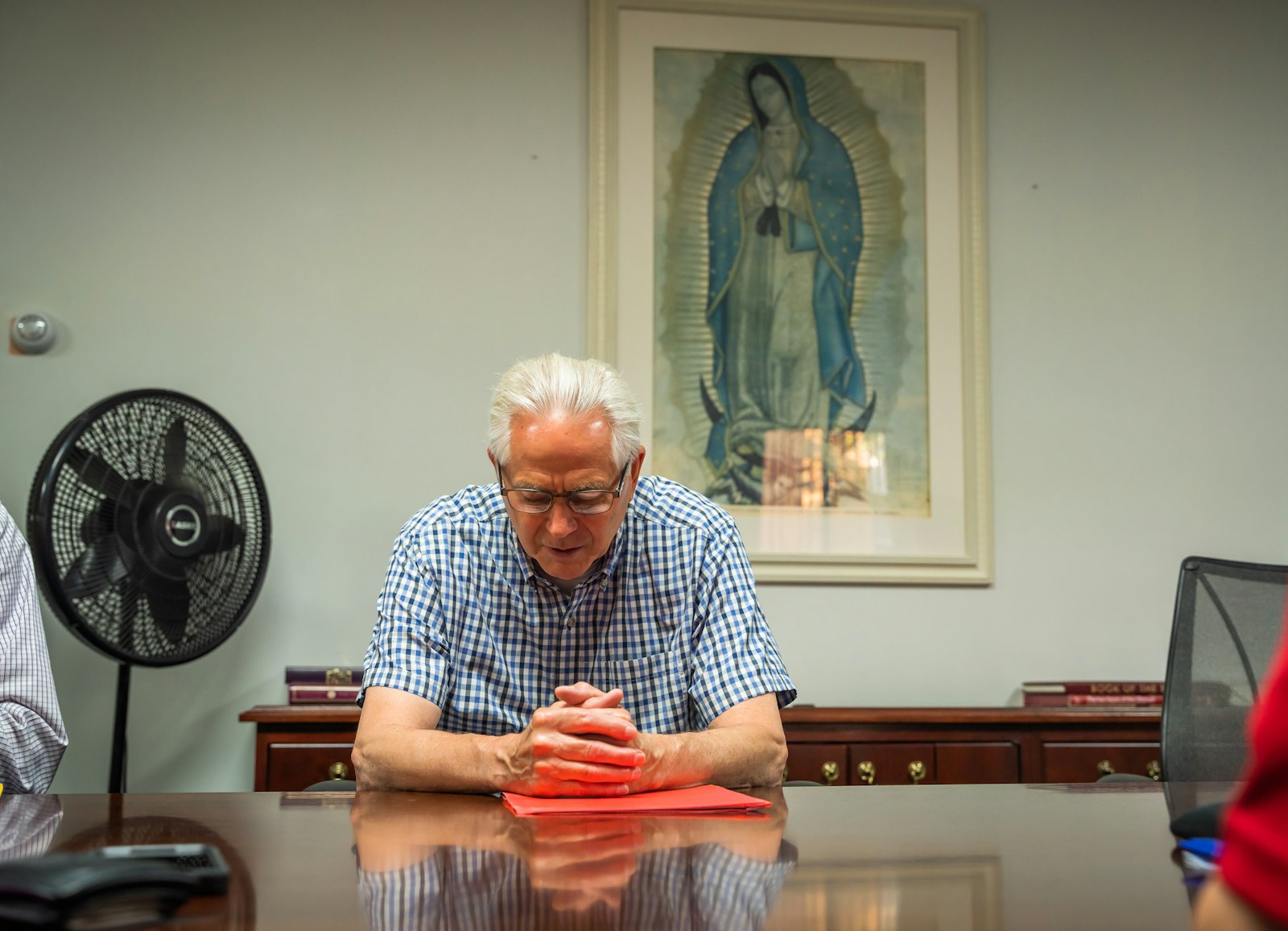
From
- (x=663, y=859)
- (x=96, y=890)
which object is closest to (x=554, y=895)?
(x=663, y=859)

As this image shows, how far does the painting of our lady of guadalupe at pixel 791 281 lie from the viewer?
123 inches

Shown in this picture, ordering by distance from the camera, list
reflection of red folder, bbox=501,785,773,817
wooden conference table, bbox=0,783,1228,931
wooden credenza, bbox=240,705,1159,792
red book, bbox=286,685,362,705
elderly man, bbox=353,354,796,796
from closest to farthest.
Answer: wooden conference table, bbox=0,783,1228,931 < reflection of red folder, bbox=501,785,773,817 < elderly man, bbox=353,354,796,796 < wooden credenza, bbox=240,705,1159,792 < red book, bbox=286,685,362,705

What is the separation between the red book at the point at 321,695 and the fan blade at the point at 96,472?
2.08ft

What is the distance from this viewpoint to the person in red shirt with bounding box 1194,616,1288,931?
1.40 ft

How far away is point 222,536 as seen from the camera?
2602 mm

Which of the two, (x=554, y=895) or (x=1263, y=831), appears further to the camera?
(x=554, y=895)

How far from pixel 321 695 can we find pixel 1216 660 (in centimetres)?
199

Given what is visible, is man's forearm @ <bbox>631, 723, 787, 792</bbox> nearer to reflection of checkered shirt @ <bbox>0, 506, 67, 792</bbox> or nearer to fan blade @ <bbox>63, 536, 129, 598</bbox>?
reflection of checkered shirt @ <bbox>0, 506, 67, 792</bbox>

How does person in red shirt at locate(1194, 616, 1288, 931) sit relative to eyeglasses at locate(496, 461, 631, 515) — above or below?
below

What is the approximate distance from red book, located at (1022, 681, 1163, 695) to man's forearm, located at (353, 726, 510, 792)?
77.3 inches

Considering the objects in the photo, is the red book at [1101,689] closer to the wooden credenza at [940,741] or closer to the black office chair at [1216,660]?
the wooden credenza at [940,741]

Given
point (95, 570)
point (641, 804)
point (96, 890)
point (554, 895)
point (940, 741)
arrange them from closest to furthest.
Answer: point (96, 890)
point (554, 895)
point (641, 804)
point (95, 570)
point (940, 741)

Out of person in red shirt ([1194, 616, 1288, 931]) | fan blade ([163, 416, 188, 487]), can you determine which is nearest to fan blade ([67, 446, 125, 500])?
fan blade ([163, 416, 188, 487])

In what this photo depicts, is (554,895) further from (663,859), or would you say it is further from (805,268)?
(805,268)
